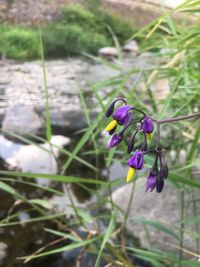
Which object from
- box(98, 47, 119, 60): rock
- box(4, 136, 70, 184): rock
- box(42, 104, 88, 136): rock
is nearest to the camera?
box(4, 136, 70, 184): rock

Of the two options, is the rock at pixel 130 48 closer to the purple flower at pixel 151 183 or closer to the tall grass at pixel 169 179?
the tall grass at pixel 169 179

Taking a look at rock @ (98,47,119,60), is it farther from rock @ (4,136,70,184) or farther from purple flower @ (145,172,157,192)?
purple flower @ (145,172,157,192)

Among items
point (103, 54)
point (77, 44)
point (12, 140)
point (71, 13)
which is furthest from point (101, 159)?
point (103, 54)

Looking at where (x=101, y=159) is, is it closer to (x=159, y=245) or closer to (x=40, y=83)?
(x=40, y=83)

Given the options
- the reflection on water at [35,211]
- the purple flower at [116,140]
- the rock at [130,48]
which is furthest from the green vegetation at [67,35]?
the purple flower at [116,140]

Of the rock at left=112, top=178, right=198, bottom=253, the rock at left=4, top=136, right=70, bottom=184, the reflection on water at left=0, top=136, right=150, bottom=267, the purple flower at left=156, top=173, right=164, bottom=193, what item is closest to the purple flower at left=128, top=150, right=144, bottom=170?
the purple flower at left=156, top=173, right=164, bottom=193

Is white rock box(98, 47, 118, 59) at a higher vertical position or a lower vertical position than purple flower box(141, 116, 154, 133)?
lower
